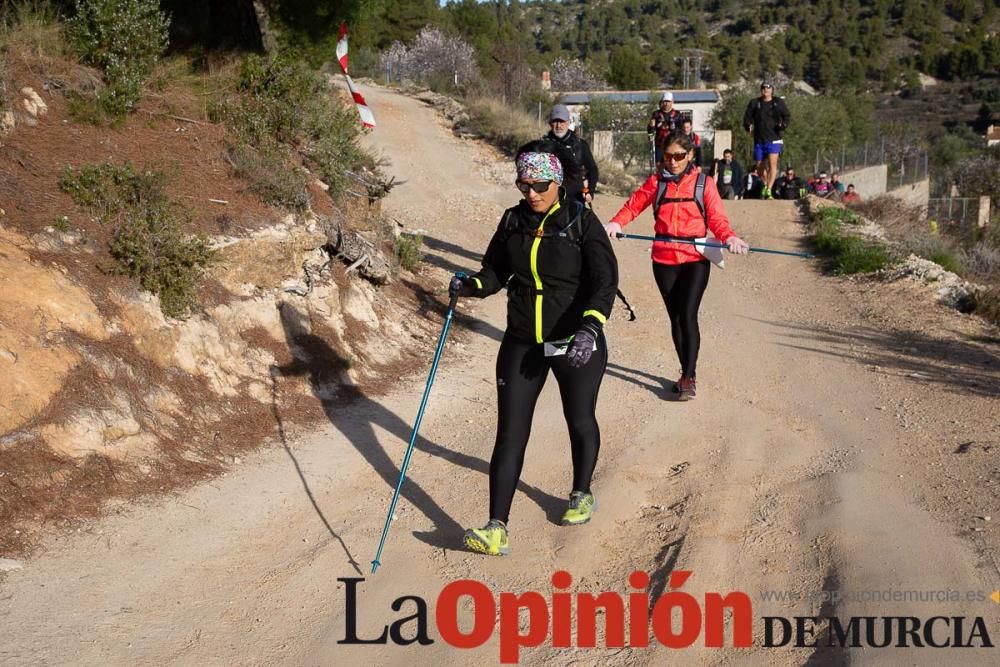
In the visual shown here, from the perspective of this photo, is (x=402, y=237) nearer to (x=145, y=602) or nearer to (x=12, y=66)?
(x=12, y=66)

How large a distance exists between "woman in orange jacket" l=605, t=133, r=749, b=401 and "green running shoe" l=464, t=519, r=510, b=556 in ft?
9.51

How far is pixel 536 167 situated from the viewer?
4.86m

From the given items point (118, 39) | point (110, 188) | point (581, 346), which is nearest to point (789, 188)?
point (118, 39)

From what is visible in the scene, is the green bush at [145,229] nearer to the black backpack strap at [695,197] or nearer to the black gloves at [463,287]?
the black gloves at [463,287]

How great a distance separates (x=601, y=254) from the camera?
194 inches

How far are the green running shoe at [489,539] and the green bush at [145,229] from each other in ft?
10.4

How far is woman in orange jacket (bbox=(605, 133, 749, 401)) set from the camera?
721 cm

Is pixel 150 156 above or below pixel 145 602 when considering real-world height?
above

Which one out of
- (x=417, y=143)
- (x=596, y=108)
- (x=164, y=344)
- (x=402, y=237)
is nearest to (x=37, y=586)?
(x=164, y=344)

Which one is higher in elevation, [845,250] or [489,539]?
[845,250]

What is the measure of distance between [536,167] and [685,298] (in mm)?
2875

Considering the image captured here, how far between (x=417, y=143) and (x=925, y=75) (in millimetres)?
81679

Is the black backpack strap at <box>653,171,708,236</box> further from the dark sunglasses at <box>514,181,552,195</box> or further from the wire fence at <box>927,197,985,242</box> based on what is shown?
the wire fence at <box>927,197,985,242</box>

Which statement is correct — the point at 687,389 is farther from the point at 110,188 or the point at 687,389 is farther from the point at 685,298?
the point at 110,188
